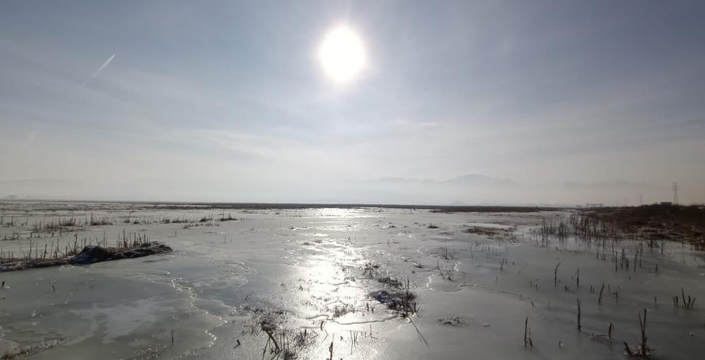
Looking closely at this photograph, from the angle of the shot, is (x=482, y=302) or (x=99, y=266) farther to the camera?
(x=99, y=266)

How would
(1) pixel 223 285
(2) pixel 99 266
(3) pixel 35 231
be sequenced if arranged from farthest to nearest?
(3) pixel 35 231, (2) pixel 99 266, (1) pixel 223 285

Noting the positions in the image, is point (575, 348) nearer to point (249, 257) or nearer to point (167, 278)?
point (167, 278)

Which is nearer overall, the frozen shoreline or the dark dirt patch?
the frozen shoreline

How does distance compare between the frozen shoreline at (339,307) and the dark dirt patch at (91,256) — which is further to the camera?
the dark dirt patch at (91,256)

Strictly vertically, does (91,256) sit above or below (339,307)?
above

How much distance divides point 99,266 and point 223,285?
565 centimetres

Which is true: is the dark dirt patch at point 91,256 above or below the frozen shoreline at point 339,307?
above

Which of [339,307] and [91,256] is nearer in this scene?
[339,307]

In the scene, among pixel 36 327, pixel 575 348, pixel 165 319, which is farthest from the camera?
pixel 165 319

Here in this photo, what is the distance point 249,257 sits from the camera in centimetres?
1531

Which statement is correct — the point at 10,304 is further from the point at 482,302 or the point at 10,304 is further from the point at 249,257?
the point at 482,302

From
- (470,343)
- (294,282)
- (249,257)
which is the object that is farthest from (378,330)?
(249,257)

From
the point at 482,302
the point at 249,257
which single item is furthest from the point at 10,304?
the point at 482,302

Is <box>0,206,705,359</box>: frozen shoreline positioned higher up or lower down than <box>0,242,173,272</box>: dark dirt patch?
lower down
